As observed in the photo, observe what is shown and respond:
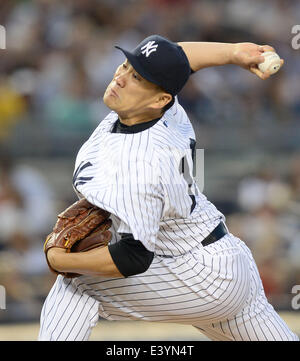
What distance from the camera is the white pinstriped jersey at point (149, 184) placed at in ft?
Answer: 7.73

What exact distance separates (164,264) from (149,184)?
1.25 feet

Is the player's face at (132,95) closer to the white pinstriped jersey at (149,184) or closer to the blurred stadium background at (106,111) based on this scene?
the white pinstriped jersey at (149,184)

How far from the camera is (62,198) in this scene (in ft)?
18.6

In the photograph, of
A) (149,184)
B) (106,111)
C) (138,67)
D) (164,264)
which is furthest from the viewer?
(106,111)

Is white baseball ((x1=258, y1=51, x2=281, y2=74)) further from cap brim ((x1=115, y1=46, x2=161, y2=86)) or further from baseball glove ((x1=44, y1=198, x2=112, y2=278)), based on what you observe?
baseball glove ((x1=44, y1=198, x2=112, y2=278))

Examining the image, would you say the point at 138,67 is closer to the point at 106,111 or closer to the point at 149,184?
the point at 149,184

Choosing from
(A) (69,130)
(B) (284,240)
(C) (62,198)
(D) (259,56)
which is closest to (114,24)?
(A) (69,130)

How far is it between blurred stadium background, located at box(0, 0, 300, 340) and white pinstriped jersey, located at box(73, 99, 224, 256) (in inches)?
98.2

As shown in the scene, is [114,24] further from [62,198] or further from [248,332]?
[248,332]

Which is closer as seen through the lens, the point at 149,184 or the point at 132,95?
the point at 149,184

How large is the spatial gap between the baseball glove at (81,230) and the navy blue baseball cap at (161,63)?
0.49m

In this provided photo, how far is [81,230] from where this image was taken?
8.11 feet

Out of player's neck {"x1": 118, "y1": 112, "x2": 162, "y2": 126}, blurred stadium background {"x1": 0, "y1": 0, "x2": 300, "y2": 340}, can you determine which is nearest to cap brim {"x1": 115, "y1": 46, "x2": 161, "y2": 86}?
player's neck {"x1": 118, "y1": 112, "x2": 162, "y2": 126}

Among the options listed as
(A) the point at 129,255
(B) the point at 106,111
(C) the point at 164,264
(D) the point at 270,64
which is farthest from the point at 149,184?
(B) the point at 106,111
